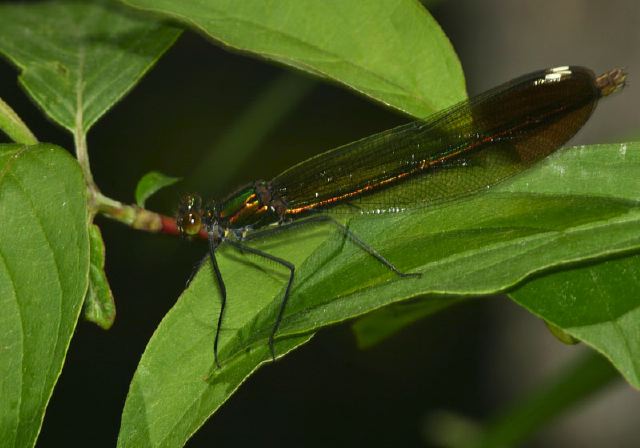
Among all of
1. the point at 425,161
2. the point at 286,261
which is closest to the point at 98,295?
the point at 286,261

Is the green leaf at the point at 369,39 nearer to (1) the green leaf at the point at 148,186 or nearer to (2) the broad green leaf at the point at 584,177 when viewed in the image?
(2) the broad green leaf at the point at 584,177

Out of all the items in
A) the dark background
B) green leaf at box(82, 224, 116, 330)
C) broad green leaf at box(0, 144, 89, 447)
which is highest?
broad green leaf at box(0, 144, 89, 447)

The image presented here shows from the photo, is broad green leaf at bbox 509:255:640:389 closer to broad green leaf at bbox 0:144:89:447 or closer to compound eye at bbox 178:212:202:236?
broad green leaf at bbox 0:144:89:447

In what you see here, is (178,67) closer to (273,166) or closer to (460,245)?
(273,166)

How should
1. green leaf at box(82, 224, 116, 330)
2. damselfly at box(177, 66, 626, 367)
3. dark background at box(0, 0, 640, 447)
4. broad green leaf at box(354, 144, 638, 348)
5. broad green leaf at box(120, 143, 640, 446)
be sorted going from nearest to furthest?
broad green leaf at box(120, 143, 640, 446), broad green leaf at box(354, 144, 638, 348), green leaf at box(82, 224, 116, 330), damselfly at box(177, 66, 626, 367), dark background at box(0, 0, 640, 447)

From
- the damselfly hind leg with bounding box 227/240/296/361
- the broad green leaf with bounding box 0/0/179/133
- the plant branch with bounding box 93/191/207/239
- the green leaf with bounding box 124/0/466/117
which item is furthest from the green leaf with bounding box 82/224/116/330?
the green leaf with bounding box 124/0/466/117

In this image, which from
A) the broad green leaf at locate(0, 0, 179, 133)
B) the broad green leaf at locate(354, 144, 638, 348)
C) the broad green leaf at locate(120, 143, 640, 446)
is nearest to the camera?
the broad green leaf at locate(120, 143, 640, 446)

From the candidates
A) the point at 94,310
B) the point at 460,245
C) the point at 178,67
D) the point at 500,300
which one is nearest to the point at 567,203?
the point at 460,245
